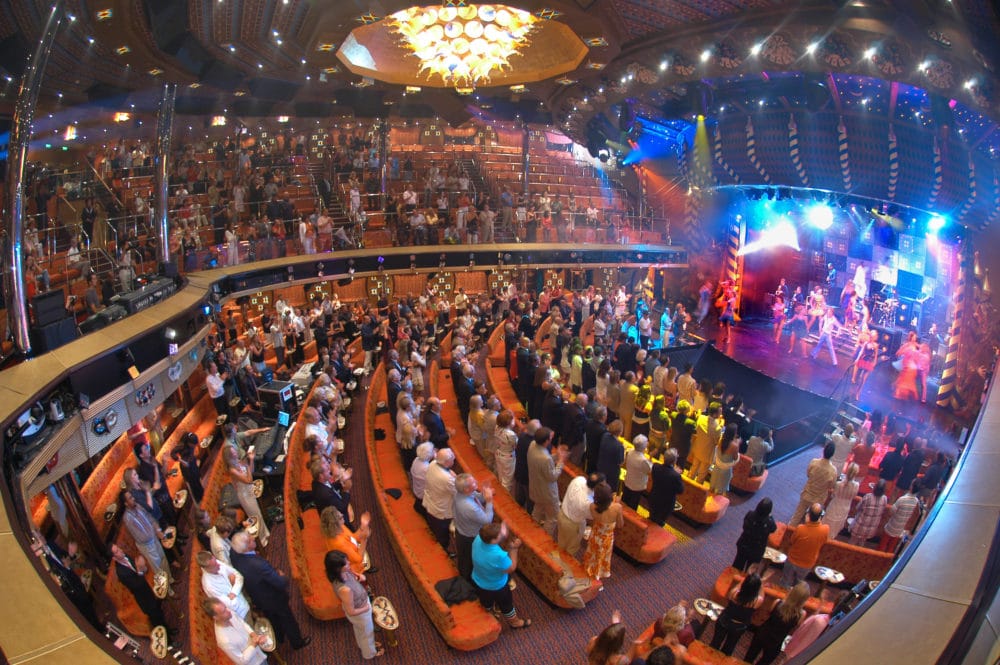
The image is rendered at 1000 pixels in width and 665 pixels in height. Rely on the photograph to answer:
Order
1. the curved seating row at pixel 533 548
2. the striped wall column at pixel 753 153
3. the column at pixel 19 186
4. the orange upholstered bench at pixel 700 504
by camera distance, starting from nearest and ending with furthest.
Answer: the curved seating row at pixel 533 548 < the column at pixel 19 186 < the orange upholstered bench at pixel 700 504 < the striped wall column at pixel 753 153

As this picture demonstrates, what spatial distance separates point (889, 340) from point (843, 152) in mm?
4990

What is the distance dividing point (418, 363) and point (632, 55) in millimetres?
7532

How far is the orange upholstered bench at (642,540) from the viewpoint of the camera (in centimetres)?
615

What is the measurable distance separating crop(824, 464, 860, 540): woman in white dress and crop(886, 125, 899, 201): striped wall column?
23.3 feet

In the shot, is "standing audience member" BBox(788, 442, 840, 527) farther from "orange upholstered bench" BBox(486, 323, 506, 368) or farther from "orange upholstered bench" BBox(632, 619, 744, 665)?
"orange upholstered bench" BBox(486, 323, 506, 368)

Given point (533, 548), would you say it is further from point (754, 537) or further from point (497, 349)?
point (497, 349)

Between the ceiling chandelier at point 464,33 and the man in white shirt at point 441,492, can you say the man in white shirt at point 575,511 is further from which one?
the ceiling chandelier at point 464,33

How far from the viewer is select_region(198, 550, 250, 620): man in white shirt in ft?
13.8

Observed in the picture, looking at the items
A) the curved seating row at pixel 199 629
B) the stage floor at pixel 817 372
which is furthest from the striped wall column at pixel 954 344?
the curved seating row at pixel 199 629

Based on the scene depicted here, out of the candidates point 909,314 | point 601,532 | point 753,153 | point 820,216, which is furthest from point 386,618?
point 820,216

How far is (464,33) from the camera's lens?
1171cm

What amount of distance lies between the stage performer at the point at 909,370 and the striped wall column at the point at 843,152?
3424mm

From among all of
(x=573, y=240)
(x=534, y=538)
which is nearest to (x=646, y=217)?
(x=573, y=240)

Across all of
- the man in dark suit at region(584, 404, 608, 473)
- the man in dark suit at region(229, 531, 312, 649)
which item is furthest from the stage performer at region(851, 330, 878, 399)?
the man in dark suit at region(229, 531, 312, 649)
